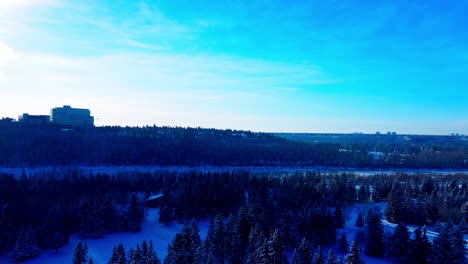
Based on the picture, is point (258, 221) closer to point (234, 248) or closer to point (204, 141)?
point (234, 248)

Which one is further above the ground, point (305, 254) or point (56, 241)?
point (305, 254)

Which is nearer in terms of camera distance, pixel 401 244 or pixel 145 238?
Answer: pixel 401 244

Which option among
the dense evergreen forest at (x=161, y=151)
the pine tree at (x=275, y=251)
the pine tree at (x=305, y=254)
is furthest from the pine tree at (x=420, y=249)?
the dense evergreen forest at (x=161, y=151)

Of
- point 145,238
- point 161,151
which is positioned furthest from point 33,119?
point 145,238

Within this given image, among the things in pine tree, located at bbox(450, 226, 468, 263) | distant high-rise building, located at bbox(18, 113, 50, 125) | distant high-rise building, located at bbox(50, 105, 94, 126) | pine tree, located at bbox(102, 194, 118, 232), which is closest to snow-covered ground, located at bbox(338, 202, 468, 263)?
pine tree, located at bbox(450, 226, 468, 263)

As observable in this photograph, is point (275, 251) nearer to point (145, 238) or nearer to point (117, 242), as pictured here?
point (145, 238)

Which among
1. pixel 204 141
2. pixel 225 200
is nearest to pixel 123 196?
pixel 225 200
